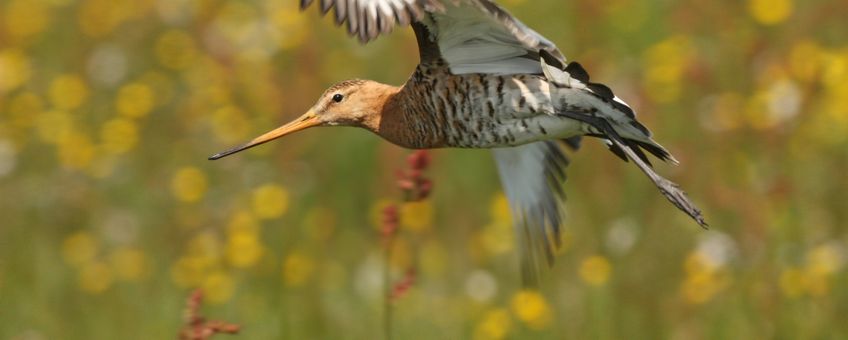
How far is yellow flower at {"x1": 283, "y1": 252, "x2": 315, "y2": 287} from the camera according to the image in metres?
6.23

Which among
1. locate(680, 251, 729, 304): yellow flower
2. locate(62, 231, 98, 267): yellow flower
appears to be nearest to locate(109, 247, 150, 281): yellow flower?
locate(62, 231, 98, 267): yellow flower

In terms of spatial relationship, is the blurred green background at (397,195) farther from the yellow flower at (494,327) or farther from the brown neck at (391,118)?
the brown neck at (391,118)

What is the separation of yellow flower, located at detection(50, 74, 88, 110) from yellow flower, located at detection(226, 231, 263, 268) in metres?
1.97

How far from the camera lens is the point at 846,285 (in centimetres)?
608

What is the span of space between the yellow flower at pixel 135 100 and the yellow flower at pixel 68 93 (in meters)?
0.19

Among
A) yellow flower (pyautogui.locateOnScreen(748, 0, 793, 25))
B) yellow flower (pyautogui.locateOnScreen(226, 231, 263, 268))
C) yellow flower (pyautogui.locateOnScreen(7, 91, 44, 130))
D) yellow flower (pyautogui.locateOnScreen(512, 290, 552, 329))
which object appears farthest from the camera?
yellow flower (pyautogui.locateOnScreen(7, 91, 44, 130))

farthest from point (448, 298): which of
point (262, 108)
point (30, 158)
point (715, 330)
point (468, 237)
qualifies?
point (30, 158)

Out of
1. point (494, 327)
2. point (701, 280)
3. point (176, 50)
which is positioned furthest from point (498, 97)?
point (176, 50)

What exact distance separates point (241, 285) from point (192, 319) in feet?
7.50

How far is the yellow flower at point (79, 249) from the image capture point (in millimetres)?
7078

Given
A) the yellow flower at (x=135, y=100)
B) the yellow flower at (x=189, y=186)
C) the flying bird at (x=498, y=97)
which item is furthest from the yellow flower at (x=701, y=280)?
the yellow flower at (x=135, y=100)

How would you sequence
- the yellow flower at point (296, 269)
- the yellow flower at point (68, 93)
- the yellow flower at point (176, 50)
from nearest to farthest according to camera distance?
the yellow flower at point (296, 269), the yellow flower at point (68, 93), the yellow flower at point (176, 50)

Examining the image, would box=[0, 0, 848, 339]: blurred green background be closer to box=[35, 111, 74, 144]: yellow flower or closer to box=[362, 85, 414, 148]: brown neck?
box=[35, 111, 74, 144]: yellow flower

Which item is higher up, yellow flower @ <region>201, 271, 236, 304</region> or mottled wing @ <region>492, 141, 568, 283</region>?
mottled wing @ <region>492, 141, 568, 283</region>
